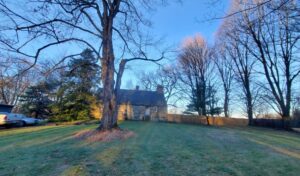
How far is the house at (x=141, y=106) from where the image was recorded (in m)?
35.7

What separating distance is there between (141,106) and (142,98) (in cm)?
146

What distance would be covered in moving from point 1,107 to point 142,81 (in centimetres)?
2410

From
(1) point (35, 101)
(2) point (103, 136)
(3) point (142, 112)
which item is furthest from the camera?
(3) point (142, 112)

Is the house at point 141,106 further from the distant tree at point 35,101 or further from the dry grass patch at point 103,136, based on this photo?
the dry grass patch at point 103,136

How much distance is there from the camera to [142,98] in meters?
37.4

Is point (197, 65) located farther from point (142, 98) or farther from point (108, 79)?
point (108, 79)

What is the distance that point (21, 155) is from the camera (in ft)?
19.5

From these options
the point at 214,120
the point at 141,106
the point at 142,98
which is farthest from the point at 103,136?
the point at 142,98

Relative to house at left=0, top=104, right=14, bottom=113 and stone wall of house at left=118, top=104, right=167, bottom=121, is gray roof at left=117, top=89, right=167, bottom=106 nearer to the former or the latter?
stone wall of house at left=118, top=104, right=167, bottom=121

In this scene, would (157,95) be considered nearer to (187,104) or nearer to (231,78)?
(187,104)

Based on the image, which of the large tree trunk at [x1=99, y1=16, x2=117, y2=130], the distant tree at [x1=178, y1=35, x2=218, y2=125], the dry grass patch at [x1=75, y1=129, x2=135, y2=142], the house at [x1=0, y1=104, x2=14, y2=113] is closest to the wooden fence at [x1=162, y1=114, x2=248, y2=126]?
the distant tree at [x1=178, y1=35, x2=218, y2=125]

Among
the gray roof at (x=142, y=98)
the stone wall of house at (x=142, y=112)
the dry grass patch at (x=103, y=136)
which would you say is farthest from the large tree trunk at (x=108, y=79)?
the gray roof at (x=142, y=98)

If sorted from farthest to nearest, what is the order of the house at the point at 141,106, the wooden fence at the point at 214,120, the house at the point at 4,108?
the house at the point at 141,106
the wooden fence at the point at 214,120
the house at the point at 4,108

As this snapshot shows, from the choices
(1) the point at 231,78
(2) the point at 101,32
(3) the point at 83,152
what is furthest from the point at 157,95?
(3) the point at 83,152
